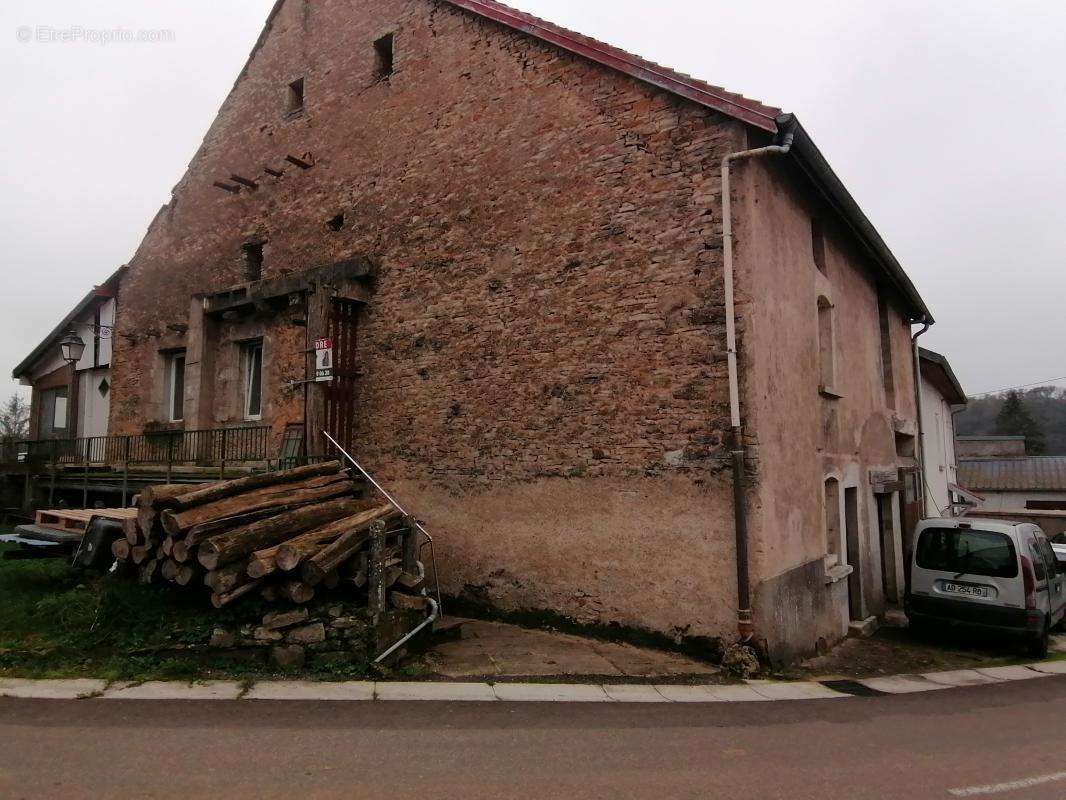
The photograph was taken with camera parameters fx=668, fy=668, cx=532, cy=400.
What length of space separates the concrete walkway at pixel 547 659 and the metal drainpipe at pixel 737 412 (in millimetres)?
792

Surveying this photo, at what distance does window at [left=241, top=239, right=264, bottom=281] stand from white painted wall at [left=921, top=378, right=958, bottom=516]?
16327mm

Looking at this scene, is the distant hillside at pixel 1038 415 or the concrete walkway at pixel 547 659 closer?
the concrete walkway at pixel 547 659

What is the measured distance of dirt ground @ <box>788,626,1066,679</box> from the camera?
798cm

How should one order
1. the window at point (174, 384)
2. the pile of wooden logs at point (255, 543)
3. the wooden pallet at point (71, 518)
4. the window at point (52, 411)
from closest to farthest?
1. the pile of wooden logs at point (255, 543)
2. the wooden pallet at point (71, 518)
3. the window at point (174, 384)
4. the window at point (52, 411)

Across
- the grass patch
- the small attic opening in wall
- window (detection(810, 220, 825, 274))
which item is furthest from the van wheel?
the small attic opening in wall

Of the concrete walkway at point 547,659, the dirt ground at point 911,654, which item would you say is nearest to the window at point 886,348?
the dirt ground at point 911,654

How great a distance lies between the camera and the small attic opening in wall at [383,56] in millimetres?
11812

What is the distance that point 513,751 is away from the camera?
4.79m

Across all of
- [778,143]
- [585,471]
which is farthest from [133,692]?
[778,143]

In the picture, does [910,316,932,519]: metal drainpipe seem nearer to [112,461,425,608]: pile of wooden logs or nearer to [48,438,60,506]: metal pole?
[112,461,425,608]: pile of wooden logs

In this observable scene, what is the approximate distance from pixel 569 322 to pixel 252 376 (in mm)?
7560

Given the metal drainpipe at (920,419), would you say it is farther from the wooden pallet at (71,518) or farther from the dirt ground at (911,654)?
the wooden pallet at (71,518)

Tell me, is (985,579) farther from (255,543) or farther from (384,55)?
(384,55)

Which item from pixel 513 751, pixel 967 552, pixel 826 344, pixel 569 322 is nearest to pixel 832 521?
pixel 967 552
